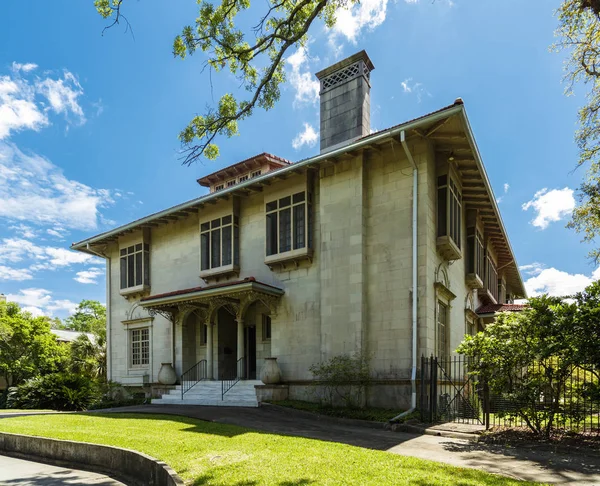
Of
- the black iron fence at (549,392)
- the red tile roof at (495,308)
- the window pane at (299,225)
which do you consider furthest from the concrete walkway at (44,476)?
the red tile roof at (495,308)

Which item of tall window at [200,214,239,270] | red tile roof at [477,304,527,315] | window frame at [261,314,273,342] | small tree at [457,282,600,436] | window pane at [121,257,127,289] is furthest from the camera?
window pane at [121,257,127,289]

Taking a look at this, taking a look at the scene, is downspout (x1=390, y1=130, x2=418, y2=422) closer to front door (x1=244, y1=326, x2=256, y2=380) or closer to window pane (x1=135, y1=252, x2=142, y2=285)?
front door (x1=244, y1=326, x2=256, y2=380)

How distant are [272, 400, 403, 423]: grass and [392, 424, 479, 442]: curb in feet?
2.22

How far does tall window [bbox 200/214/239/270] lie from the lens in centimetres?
1955

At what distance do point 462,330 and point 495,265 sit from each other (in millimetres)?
9709

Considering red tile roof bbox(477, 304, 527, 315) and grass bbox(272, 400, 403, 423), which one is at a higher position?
red tile roof bbox(477, 304, 527, 315)

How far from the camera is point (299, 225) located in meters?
17.5

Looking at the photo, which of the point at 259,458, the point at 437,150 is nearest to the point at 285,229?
the point at 437,150

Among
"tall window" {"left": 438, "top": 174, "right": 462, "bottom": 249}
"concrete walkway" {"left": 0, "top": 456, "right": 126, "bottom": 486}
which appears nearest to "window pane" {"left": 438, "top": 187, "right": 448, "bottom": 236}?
"tall window" {"left": 438, "top": 174, "right": 462, "bottom": 249}

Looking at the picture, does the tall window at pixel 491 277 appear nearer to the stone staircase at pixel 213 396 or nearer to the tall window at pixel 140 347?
the stone staircase at pixel 213 396

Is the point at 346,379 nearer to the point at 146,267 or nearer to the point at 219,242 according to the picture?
the point at 219,242

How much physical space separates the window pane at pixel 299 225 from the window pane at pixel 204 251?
16.3 feet

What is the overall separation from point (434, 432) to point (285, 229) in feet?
30.1

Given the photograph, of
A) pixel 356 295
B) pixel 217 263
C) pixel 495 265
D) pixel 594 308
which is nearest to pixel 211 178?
pixel 217 263
